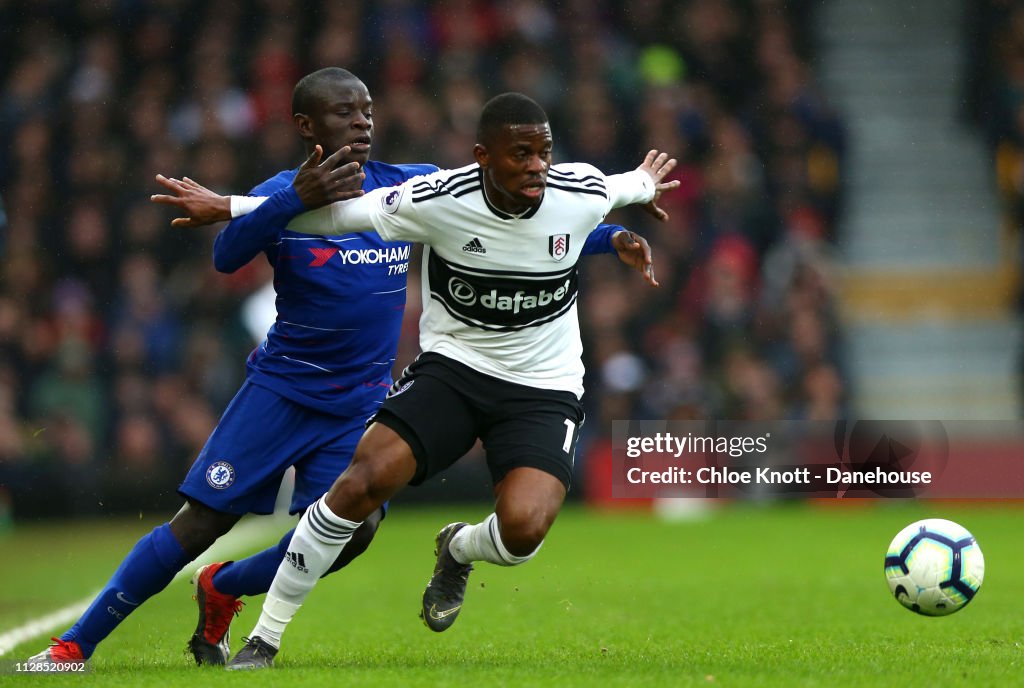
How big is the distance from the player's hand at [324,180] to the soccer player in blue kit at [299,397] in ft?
0.59

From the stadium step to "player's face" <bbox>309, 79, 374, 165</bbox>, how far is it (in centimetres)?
1069

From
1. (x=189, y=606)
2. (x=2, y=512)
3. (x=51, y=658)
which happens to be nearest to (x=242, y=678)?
(x=51, y=658)

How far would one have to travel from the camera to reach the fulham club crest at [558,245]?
5.98 m

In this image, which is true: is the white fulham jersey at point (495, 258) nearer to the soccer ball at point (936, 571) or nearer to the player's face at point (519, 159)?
the player's face at point (519, 159)

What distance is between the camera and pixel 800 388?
15406mm

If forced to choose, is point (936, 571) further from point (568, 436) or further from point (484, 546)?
point (484, 546)

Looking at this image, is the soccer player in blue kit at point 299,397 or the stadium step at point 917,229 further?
the stadium step at point 917,229

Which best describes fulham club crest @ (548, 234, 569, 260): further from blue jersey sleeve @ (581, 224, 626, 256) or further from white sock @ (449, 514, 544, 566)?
white sock @ (449, 514, 544, 566)

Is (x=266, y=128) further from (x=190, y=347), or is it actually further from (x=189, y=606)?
(x=189, y=606)

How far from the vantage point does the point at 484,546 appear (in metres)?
6.08

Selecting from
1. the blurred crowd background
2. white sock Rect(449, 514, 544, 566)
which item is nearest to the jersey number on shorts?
white sock Rect(449, 514, 544, 566)

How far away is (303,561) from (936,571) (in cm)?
257

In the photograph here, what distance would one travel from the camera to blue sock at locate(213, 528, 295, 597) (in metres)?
6.33

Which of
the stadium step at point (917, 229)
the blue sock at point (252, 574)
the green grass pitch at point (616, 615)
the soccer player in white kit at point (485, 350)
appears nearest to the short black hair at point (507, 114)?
the soccer player in white kit at point (485, 350)
